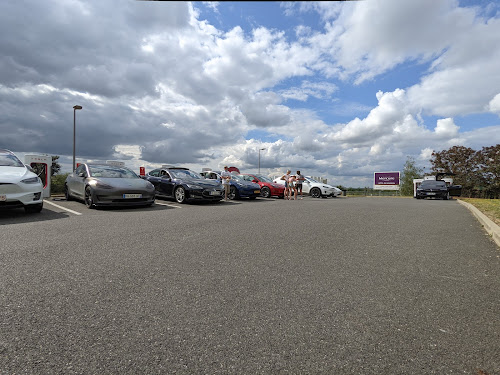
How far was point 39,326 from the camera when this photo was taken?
227 cm

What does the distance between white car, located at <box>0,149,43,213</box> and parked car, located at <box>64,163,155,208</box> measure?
5.15ft

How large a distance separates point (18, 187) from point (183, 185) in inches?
202

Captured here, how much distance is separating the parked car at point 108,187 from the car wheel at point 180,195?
4.86ft

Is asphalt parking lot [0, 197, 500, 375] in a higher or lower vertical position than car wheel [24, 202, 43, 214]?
lower

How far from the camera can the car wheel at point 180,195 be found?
11.4 m

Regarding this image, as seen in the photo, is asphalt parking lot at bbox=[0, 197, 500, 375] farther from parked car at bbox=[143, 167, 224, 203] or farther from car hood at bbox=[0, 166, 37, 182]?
parked car at bbox=[143, 167, 224, 203]

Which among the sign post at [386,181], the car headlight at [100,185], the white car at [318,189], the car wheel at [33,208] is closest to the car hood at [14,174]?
the car wheel at [33,208]

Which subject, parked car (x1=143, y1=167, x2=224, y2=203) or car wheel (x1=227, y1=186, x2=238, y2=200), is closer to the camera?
parked car (x1=143, y1=167, x2=224, y2=203)

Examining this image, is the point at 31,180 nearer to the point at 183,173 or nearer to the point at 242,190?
the point at 183,173

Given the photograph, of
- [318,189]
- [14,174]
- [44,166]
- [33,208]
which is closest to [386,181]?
[318,189]

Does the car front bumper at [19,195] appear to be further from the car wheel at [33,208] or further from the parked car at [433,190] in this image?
the parked car at [433,190]

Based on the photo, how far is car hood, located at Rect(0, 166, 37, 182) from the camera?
24.0ft

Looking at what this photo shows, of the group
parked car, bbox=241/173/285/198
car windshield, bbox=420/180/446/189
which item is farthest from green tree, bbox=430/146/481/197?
parked car, bbox=241/173/285/198

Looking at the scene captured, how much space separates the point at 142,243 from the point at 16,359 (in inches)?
118
